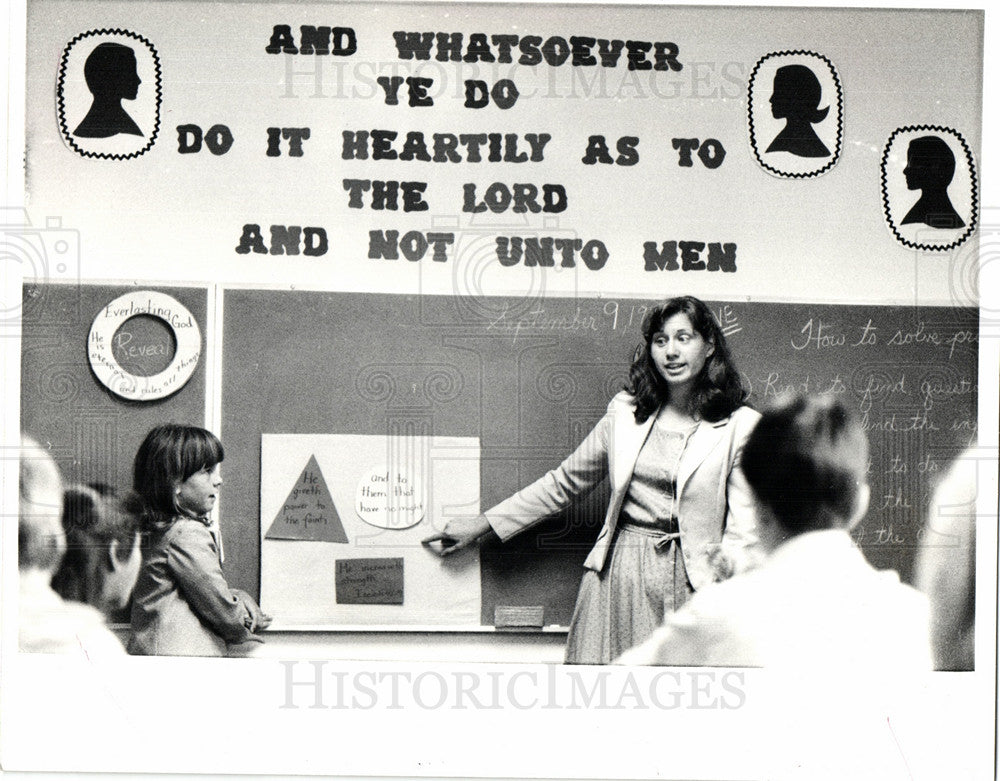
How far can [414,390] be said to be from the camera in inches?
97.1

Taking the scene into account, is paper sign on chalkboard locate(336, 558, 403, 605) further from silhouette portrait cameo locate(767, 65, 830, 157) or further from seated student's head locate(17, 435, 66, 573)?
silhouette portrait cameo locate(767, 65, 830, 157)

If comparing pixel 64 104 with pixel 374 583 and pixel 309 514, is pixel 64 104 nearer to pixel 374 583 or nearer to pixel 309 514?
pixel 309 514

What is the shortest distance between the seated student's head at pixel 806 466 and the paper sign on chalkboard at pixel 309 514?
3.38ft

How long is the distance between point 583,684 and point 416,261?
113cm

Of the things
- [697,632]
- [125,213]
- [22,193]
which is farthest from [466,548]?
[22,193]

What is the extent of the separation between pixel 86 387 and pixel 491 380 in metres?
1.02

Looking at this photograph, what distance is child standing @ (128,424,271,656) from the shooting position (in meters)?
2.44

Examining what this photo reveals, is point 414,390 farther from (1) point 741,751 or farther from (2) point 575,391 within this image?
(1) point 741,751

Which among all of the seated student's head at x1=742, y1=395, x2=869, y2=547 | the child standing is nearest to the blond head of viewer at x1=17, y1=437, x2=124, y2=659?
the child standing

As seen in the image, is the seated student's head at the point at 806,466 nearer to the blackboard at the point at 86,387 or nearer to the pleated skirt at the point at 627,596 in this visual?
the pleated skirt at the point at 627,596

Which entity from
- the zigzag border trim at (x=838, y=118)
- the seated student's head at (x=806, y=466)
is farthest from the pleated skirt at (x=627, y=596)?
the zigzag border trim at (x=838, y=118)

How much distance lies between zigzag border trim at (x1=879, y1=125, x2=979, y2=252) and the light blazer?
59cm

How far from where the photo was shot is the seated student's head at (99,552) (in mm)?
2451

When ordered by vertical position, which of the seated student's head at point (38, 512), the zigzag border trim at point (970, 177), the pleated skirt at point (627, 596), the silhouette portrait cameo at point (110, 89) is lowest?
the pleated skirt at point (627, 596)
